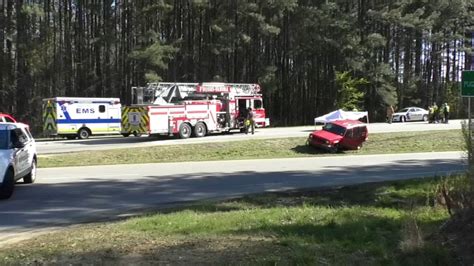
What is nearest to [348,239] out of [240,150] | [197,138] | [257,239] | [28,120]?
[257,239]

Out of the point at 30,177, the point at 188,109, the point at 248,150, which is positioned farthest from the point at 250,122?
the point at 30,177

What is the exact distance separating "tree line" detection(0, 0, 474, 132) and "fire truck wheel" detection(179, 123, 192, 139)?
12862mm

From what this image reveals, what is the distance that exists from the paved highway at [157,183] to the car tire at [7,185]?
0.71 ft

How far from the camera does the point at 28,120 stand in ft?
160

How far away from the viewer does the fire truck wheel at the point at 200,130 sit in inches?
1409

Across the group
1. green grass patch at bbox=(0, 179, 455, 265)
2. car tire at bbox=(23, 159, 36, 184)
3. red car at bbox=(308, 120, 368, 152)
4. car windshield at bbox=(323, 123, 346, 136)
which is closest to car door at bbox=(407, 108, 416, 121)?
red car at bbox=(308, 120, 368, 152)

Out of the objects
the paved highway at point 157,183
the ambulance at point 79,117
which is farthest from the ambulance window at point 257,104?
the paved highway at point 157,183

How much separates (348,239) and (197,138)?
2686cm

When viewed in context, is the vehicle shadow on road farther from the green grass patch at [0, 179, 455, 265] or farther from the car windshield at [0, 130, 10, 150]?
the green grass patch at [0, 179, 455, 265]

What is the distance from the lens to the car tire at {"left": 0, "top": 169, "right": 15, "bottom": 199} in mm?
13484

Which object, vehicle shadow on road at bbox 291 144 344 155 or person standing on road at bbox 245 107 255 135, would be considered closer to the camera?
vehicle shadow on road at bbox 291 144 344 155

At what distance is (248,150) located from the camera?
30.3m

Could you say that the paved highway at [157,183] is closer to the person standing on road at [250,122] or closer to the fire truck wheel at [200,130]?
the fire truck wheel at [200,130]

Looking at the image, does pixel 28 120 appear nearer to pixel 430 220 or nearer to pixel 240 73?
pixel 240 73
